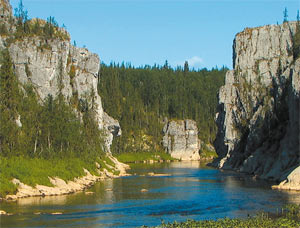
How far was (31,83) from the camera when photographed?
129 meters

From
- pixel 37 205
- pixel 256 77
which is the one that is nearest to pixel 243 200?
pixel 37 205

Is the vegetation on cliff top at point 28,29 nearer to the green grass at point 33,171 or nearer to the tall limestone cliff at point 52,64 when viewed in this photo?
the tall limestone cliff at point 52,64

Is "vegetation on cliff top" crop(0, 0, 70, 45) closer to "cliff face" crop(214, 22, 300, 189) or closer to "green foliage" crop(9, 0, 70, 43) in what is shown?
"green foliage" crop(9, 0, 70, 43)

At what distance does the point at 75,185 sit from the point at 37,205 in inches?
885

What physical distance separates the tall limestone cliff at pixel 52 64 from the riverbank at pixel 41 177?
36.1m

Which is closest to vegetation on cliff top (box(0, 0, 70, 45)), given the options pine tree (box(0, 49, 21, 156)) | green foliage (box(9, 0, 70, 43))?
green foliage (box(9, 0, 70, 43))

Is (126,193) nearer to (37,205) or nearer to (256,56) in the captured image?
(37,205)

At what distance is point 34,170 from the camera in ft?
258

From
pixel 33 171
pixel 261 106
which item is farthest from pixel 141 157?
pixel 33 171

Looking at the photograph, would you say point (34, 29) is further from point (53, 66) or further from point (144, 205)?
point (144, 205)

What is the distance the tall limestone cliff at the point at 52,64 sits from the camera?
426 feet

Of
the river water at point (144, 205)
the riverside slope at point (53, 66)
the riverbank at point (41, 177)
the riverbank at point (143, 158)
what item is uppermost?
the riverside slope at point (53, 66)

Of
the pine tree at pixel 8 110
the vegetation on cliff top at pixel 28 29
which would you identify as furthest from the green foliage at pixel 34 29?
the pine tree at pixel 8 110

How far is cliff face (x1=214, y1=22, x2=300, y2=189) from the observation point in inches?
3871
